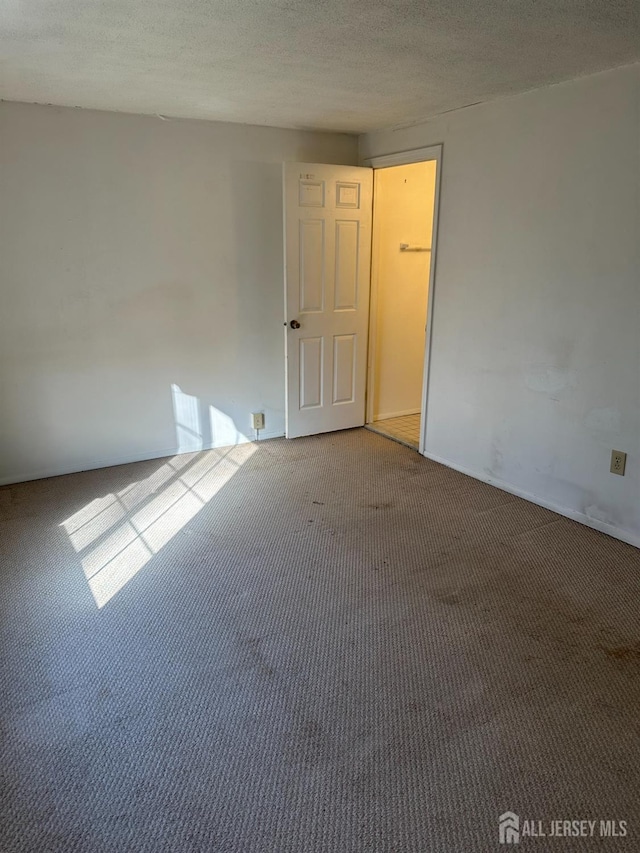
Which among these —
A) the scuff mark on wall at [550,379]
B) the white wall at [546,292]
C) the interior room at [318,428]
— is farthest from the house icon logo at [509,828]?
the scuff mark on wall at [550,379]

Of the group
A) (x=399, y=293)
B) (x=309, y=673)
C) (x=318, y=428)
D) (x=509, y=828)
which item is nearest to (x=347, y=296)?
(x=399, y=293)

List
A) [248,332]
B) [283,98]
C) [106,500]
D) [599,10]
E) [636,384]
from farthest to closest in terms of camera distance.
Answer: [248,332] < [106,500] < [283,98] < [636,384] < [599,10]

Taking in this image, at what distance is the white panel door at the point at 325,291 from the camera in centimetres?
422

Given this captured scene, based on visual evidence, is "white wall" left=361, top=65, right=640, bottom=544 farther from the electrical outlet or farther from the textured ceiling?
the textured ceiling

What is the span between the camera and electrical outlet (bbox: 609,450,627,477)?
9.94ft

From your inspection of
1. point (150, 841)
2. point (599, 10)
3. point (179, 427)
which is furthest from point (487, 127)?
point (150, 841)

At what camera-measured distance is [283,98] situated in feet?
10.8

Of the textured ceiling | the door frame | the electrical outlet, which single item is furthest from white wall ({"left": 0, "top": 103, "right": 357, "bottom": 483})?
the electrical outlet

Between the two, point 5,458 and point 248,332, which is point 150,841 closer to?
point 5,458

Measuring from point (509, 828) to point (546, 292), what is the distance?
2653 mm

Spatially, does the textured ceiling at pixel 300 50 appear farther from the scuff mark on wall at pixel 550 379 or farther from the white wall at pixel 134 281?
the scuff mark on wall at pixel 550 379

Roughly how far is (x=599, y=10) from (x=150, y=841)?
2987mm

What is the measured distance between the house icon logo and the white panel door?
3.29 metres

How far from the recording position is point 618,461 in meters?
3.05
